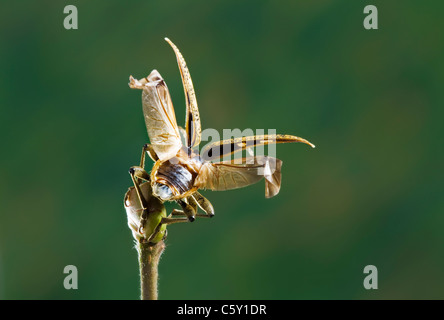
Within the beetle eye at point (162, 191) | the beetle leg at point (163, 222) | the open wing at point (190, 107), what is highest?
the open wing at point (190, 107)

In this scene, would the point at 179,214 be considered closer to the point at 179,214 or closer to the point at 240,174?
the point at 179,214

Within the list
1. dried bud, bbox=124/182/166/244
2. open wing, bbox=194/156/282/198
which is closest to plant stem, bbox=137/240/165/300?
dried bud, bbox=124/182/166/244

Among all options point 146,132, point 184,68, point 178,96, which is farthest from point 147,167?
point 178,96

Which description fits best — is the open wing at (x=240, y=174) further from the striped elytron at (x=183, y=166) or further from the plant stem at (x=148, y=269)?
the plant stem at (x=148, y=269)

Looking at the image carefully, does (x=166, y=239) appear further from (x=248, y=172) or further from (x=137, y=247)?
(x=248, y=172)

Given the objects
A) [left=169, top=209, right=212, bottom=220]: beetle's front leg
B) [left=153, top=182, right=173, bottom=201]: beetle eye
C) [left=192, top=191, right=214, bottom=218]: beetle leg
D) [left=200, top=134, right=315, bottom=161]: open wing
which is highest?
[left=200, top=134, right=315, bottom=161]: open wing

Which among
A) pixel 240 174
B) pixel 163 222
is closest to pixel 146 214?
pixel 163 222

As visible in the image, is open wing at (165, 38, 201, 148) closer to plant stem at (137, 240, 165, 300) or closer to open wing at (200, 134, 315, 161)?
open wing at (200, 134, 315, 161)

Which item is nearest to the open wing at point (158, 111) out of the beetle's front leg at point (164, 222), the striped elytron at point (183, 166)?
the striped elytron at point (183, 166)
